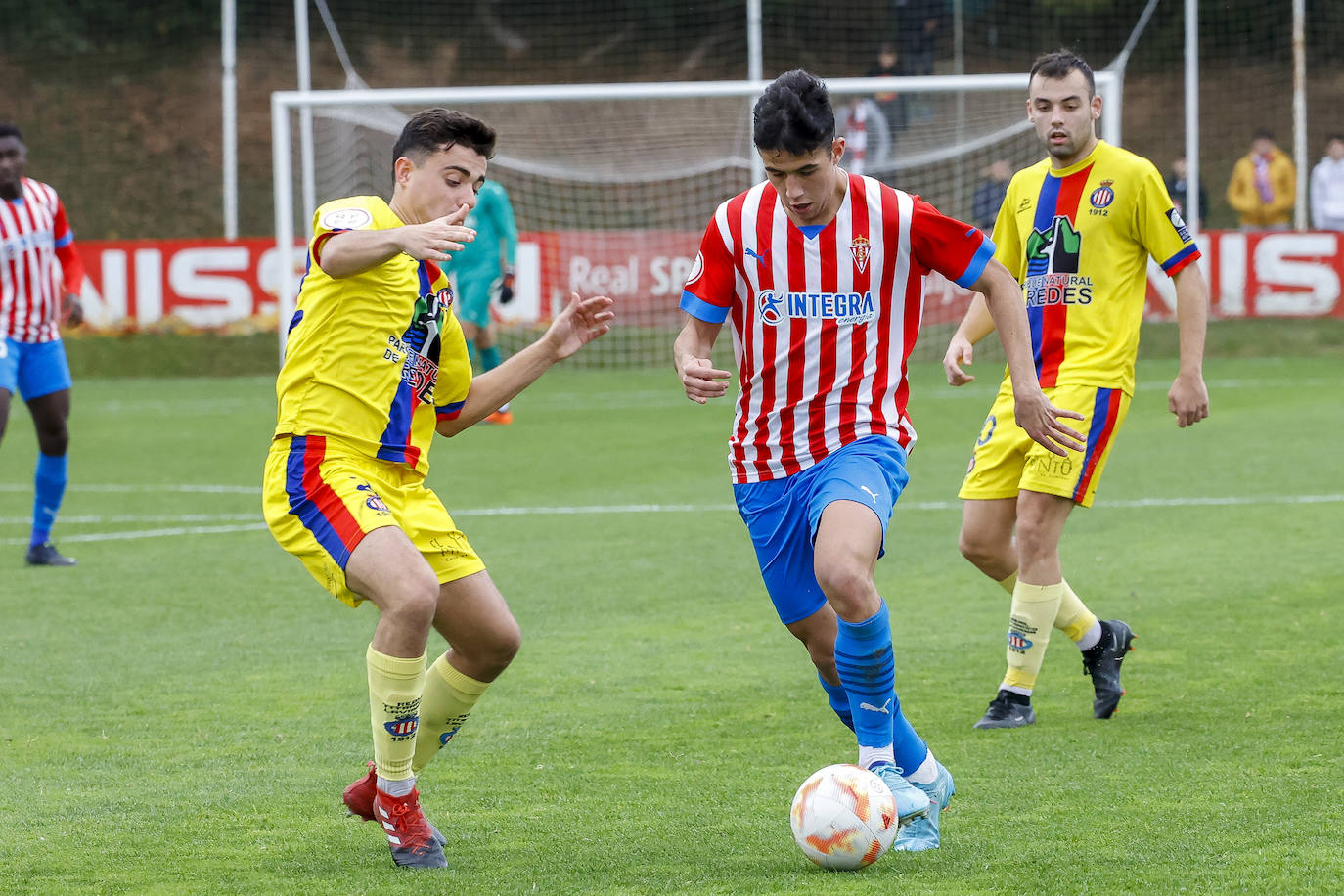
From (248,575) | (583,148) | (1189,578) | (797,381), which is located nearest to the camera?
(797,381)

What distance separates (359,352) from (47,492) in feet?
18.0

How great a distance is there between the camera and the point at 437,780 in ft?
16.6

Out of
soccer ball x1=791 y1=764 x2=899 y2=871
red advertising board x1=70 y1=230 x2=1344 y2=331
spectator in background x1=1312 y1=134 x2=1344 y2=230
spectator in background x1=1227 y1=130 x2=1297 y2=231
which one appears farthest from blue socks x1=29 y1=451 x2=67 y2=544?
spectator in background x1=1227 y1=130 x2=1297 y2=231

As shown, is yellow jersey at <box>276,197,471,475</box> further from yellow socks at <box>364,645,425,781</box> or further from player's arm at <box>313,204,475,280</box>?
yellow socks at <box>364,645,425,781</box>

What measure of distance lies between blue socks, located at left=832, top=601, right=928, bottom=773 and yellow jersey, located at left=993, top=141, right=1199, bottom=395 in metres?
1.83

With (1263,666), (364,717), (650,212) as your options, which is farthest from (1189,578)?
(650,212)

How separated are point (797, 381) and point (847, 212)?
457 millimetres

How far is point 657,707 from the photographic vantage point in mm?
5895

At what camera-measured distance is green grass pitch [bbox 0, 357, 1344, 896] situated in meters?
4.18

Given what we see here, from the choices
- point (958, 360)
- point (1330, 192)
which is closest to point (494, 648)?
point (958, 360)

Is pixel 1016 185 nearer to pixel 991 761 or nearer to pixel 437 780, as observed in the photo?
pixel 991 761

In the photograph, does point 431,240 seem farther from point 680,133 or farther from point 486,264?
point 680,133

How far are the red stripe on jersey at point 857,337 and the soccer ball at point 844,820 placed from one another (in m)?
0.93

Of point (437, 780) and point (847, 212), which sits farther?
point (437, 780)
